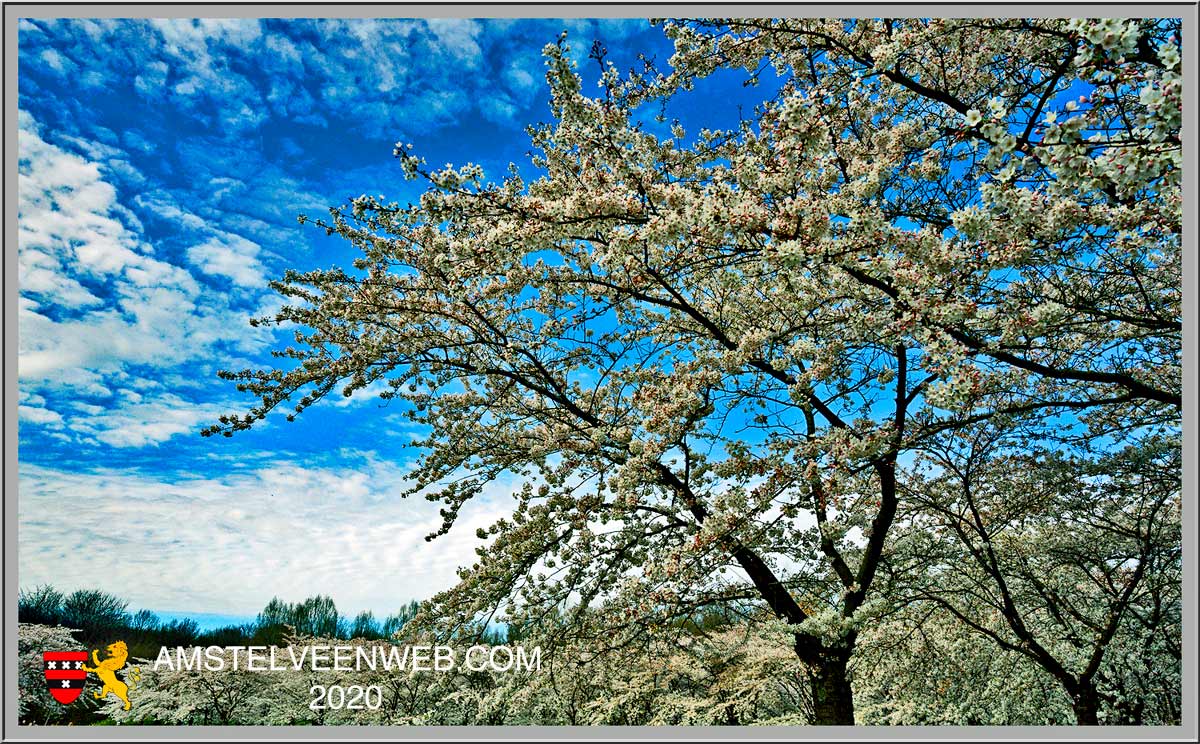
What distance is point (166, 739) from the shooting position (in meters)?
4.32

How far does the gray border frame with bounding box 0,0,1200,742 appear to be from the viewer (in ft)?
14.8

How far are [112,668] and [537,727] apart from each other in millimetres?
5326

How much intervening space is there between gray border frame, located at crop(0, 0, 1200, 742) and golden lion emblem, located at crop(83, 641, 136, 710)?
2.38 metres

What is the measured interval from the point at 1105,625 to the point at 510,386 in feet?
29.6

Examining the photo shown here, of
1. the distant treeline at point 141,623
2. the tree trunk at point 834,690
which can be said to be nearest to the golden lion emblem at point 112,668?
the distant treeline at point 141,623

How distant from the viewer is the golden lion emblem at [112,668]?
711cm

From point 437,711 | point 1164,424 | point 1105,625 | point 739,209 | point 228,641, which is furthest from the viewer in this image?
point 437,711

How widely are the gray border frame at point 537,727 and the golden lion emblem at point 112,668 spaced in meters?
2.38

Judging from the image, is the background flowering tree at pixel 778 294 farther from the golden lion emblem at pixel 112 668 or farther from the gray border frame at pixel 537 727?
the golden lion emblem at pixel 112 668

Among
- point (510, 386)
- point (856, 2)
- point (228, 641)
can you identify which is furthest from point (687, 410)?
point (228, 641)

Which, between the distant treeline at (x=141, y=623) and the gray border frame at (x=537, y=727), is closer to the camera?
the gray border frame at (x=537, y=727)

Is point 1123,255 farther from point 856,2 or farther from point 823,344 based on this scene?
point 856,2

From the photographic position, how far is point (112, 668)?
700cm

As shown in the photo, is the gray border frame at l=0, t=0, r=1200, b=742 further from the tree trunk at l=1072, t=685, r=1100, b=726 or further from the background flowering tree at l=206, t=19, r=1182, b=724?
the tree trunk at l=1072, t=685, r=1100, b=726
